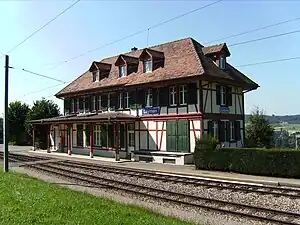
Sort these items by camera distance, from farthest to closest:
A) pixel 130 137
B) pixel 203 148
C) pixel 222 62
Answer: pixel 130 137 < pixel 222 62 < pixel 203 148

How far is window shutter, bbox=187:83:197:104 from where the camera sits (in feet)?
84.9

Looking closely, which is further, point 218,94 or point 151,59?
point 151,59

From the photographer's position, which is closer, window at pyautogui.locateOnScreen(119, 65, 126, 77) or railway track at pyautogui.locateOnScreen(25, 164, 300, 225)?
railway track at pyautogui.locateOnScreen(25, 164, 300, 225)

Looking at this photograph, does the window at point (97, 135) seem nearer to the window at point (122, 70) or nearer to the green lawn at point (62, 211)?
the window at point (122, 70)

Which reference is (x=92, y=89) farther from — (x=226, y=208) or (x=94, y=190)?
(x=226, y=208)

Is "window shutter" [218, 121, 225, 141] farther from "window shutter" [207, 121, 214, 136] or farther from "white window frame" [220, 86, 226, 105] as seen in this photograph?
"white window frame" [220, 86, 226, 105]

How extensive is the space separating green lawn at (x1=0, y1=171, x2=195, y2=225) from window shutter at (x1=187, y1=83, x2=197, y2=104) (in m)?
14.9

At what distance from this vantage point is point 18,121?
58.8 m

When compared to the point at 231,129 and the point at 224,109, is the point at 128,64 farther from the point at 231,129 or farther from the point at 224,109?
the point at 231,129

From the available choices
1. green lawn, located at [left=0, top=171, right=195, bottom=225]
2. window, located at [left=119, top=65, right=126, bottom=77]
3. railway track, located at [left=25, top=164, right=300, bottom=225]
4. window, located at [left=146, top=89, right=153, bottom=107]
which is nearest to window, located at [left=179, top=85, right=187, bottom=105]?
A: window, located at [left=146, top=89, right=153, bottom=107]

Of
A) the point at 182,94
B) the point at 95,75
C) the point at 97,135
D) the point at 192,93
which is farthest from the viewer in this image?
the point at 95,75

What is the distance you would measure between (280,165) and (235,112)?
11.5 metres

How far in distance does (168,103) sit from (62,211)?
18698 millimetres

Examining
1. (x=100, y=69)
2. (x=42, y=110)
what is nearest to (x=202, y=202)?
(x=100, y=69)
